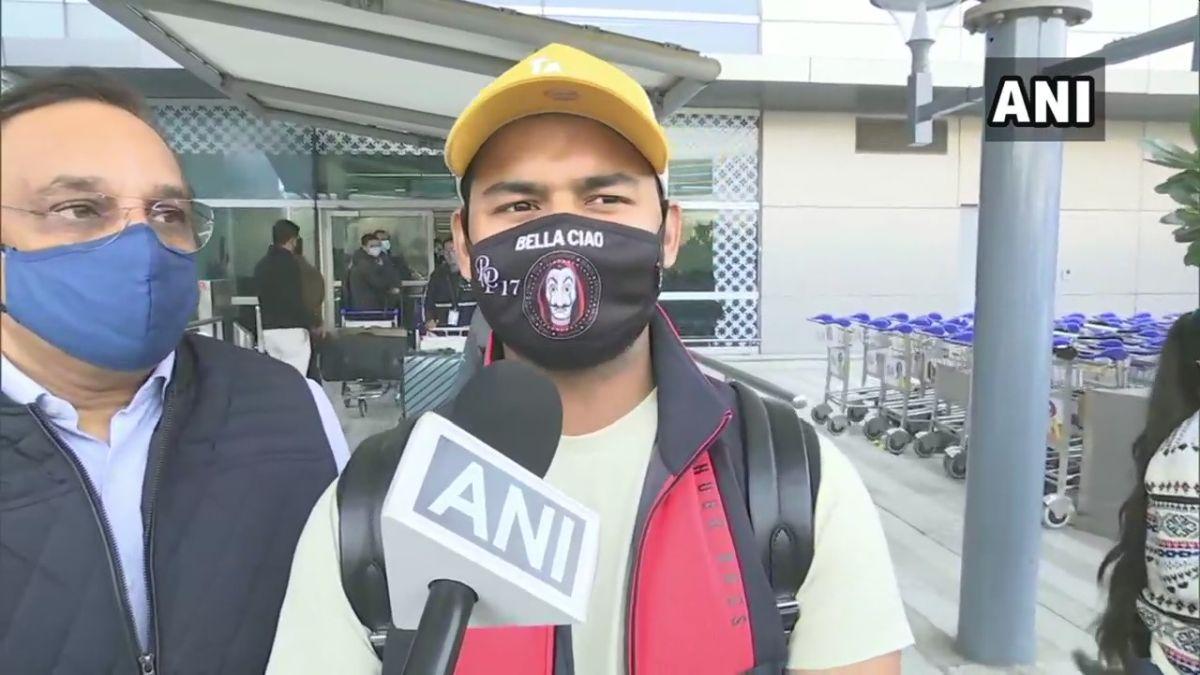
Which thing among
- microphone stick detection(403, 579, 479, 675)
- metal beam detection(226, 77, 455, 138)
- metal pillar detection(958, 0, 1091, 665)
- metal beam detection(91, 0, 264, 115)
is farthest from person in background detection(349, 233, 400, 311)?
microphone stick detection(403, 579, 479, 675)

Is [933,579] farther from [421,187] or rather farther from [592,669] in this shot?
[421,187]

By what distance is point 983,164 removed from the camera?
307 centimetres

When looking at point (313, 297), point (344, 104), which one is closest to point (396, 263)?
point (313, 297)

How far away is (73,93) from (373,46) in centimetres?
279

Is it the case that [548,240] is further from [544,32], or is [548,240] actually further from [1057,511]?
[1057,511]

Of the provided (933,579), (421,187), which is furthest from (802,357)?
(933,579)

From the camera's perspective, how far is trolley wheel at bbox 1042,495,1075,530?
4566mm

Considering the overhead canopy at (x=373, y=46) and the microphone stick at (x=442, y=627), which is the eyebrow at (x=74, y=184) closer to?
the microphone stick at (x=442, y=627)

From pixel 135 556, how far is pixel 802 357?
1030cm

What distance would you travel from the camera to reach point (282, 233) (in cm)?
546

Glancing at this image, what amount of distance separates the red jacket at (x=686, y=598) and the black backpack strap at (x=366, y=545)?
10 centimetres

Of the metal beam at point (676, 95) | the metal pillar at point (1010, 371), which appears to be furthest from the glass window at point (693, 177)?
the metal pillar at point (1010, 371)

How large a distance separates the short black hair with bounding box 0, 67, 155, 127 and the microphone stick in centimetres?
58

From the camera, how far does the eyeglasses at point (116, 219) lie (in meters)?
0.85
